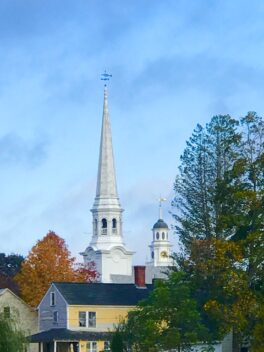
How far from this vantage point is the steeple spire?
524 ft

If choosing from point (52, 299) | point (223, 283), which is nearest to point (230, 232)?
point (223, 283)

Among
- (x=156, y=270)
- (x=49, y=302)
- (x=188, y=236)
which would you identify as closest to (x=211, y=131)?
(x=188, y=236)

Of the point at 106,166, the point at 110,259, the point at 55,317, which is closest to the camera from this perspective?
the point at 55,317

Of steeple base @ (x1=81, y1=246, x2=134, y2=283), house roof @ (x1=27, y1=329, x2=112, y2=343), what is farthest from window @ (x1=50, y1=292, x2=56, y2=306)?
steeple base @ (x1=81, y1=246, x2=134, y2=283)

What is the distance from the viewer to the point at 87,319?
8581 centimetres

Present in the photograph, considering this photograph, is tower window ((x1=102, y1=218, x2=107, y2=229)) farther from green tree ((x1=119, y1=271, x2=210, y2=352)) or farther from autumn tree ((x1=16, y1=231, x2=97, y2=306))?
green tree ((x1=119, y1=271, x2=210, y2=352))

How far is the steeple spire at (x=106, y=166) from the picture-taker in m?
160

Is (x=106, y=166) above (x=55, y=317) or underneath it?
above

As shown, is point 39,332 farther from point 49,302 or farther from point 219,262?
point 219,262

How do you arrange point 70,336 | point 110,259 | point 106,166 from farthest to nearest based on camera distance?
point 110,259
point 106,166
point 70,336

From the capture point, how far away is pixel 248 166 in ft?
233

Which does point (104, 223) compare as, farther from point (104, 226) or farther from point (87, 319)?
point (87, 319)

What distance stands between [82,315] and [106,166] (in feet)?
247

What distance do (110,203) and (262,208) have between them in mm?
94403
